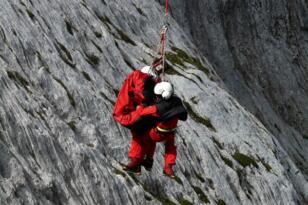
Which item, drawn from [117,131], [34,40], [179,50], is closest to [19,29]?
[34,40]

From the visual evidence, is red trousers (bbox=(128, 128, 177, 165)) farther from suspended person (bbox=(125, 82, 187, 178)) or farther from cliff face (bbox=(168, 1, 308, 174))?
cliff face (bbox=(168, 1, 308, 174))

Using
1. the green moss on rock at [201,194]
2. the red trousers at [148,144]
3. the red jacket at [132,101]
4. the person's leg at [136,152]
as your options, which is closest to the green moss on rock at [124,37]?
the green moss on rock at [201,194]

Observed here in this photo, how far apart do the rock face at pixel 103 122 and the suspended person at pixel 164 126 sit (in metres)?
5.25

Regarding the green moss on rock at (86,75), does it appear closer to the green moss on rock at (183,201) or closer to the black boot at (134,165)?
the green moss on rock at (183,201)

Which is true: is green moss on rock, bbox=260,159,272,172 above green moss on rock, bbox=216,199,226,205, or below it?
below

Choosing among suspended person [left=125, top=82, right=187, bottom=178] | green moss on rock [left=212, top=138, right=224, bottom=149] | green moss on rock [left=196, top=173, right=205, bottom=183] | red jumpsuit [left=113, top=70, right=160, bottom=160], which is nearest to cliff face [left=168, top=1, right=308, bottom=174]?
green moss on rock [left=212, top=138, right=224, bottom=149]

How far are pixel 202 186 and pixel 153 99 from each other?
21.4 metres

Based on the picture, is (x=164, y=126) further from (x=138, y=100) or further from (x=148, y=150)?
(x=148, y=150)

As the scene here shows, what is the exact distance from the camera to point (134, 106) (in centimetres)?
2188

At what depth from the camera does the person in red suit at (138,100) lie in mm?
21156

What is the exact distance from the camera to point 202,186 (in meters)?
41.6

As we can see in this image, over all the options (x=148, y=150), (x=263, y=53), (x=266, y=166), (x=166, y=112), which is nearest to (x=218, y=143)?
(x=266, y=166)

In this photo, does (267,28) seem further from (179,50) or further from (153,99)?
(153,99)

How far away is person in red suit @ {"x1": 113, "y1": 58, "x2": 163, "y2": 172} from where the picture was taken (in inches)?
833
